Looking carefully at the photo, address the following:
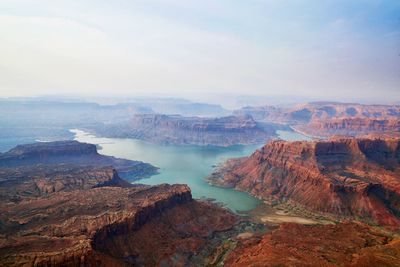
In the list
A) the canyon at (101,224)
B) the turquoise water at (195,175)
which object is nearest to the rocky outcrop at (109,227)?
the canyon at (101,224)

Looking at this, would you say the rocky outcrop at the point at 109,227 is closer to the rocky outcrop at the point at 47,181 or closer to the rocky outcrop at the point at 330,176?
the rocky outcrop at the point at 47,181

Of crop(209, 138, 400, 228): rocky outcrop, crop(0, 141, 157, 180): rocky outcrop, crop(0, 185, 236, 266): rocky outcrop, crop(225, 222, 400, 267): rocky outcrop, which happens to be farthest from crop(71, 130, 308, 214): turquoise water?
crop(225, 222, 400, 267): rocky outcrop

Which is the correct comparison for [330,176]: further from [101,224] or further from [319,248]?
[101,224]

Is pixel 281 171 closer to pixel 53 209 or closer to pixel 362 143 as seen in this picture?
pixel 362 143

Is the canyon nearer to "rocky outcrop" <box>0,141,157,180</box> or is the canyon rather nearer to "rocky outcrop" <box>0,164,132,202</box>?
"rocky outcrop" <box>0,164,132,202</box>

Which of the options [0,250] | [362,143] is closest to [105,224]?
[0,250]

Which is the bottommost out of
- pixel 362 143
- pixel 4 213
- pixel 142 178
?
pixel 142 178
